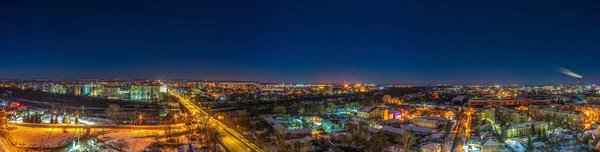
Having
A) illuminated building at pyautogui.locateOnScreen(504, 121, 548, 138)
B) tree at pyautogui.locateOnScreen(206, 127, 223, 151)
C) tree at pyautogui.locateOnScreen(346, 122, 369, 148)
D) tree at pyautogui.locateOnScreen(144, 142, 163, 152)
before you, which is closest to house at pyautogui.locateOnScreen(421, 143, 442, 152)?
tree at pyautogui.locateOnScreen(346, 122, 369, 148)

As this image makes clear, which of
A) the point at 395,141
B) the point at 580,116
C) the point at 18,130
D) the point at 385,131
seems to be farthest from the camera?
the point at 580,116

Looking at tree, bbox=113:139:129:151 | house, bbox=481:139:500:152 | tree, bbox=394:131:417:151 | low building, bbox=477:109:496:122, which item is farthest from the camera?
low building, bbox=477:109:496:122

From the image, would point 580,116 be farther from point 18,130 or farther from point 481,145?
point 18,130

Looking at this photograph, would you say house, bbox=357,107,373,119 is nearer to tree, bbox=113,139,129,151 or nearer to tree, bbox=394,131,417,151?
tree, bbox=394,131,417,151

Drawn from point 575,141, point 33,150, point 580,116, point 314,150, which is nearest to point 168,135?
point 33,150

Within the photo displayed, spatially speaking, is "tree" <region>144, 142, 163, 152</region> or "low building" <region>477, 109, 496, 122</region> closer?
"tree" <region>144, 142, 163, 152</region>

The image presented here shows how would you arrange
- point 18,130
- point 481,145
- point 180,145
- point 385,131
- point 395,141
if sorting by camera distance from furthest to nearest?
point 18,130
point 385,131
point 395,141
point 180,145
point 481,145

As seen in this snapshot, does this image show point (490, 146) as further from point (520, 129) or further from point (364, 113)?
point (364, 113)

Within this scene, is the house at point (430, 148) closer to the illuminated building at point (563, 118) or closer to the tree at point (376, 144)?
the tree at point (376, 144)
